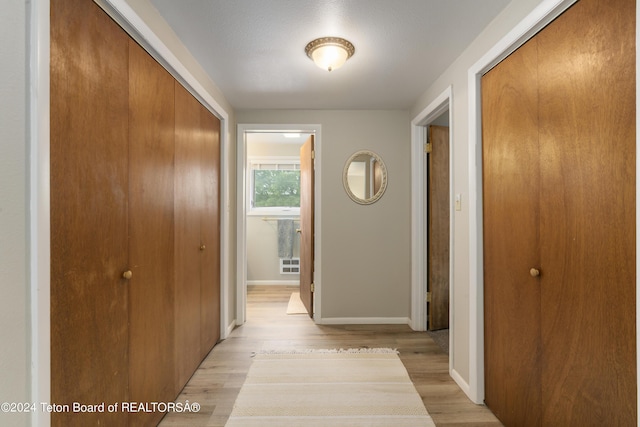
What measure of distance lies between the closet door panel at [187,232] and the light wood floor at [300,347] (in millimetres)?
216

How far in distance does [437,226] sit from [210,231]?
2121 mm

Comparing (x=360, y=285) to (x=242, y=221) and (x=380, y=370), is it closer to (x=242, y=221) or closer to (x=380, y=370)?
(x=380, y=370)

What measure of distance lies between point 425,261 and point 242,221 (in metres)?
1.88

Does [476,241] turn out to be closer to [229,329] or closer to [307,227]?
[307,227]

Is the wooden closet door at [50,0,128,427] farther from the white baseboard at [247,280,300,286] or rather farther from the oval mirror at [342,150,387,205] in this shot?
the white baseboard at [247,280,300,286]

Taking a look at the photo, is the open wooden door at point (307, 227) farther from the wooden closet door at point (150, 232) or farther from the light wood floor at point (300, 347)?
the wooden closet door at point (150, 232)

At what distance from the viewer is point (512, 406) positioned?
157 cm

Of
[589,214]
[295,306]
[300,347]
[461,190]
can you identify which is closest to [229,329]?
[300,347]

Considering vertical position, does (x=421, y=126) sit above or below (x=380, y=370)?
above

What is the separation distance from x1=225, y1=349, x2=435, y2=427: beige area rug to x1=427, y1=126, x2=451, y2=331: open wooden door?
801mm

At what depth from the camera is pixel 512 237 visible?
155cm

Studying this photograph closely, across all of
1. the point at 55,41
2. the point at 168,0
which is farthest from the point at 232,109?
the point at 55,41

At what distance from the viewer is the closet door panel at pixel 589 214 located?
1002mm
